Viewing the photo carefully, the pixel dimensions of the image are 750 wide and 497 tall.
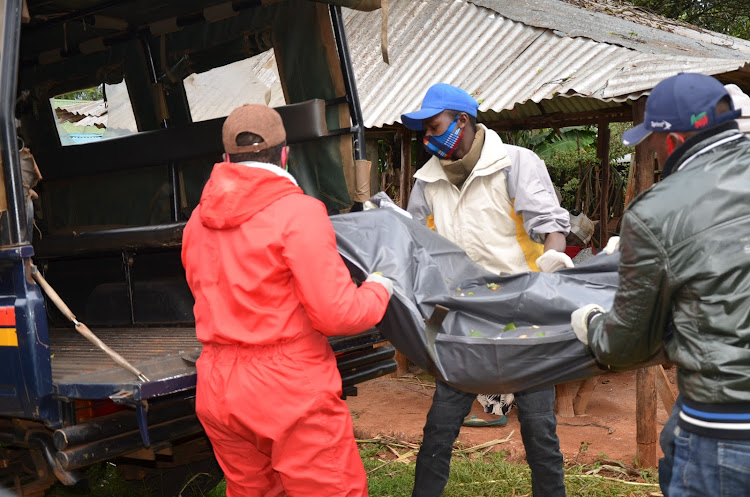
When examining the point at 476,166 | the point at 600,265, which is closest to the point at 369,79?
the point at 476,166

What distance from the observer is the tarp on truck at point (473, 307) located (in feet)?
9.74

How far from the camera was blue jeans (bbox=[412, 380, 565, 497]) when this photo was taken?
373cm

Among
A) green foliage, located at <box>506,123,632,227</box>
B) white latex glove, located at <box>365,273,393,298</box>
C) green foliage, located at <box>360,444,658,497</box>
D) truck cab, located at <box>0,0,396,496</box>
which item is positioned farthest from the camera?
green foliage, located at <box>506,123,632,227</box>

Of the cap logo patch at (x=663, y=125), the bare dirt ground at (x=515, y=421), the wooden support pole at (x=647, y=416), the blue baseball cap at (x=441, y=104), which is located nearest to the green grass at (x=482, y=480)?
the wooden support pole at (x=647, y=416)

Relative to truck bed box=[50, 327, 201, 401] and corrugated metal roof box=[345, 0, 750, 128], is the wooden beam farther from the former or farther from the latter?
truck bed box=[50, 327, 201, 401]

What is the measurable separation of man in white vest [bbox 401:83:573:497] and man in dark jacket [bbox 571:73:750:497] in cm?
137

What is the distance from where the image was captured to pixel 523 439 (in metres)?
3.81

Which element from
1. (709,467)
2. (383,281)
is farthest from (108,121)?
(709,467)

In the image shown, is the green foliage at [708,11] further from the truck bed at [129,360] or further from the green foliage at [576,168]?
the truck bed at [129,360]

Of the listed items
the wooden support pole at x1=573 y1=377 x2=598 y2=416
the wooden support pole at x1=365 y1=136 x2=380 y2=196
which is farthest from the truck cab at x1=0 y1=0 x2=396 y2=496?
the wooden support pole at x1=365 y1=136 x2=380 y2=196

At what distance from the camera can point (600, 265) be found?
338 cm

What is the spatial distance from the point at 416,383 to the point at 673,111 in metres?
6.08

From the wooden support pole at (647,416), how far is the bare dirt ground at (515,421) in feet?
0.63

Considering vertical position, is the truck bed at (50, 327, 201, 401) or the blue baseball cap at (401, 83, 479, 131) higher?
the blue baseball cap at (401, 83, 479, 131)
